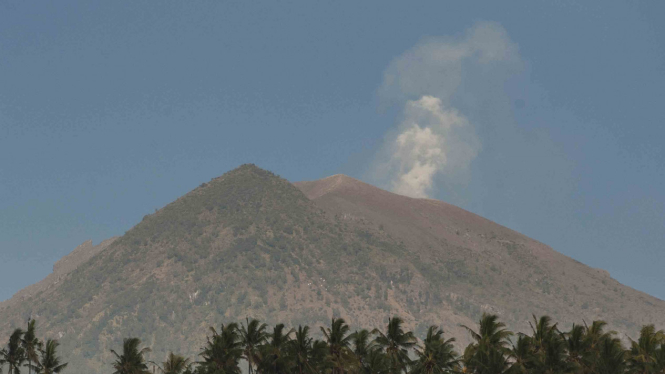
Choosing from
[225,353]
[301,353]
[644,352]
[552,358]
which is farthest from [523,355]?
[225,353]

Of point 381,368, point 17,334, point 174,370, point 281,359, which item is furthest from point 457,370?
point 17,334

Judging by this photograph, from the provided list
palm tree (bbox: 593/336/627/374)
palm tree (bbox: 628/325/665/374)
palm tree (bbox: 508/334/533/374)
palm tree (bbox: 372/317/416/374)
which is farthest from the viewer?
palm tree (bbox: 372/317/416/374)

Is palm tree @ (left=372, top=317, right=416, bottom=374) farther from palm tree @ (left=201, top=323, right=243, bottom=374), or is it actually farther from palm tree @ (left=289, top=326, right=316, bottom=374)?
palm tree @ (left=201, top=323, right=243, bottom=374)

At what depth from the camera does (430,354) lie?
114125 mm

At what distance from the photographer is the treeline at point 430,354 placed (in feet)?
350

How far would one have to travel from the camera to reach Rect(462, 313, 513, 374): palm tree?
10331 cm

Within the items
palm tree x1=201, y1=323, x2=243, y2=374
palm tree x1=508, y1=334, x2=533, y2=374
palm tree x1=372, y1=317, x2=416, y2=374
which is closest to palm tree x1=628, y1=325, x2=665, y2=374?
palm tree x1=508, y1=334, x2=533, y2=374

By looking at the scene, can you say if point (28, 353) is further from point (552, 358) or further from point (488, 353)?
point (552, 358)

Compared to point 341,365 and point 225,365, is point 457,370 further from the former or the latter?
point 225,365

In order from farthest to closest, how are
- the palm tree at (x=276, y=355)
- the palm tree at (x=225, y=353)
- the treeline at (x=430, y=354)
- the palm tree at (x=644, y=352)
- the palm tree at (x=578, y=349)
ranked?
the palm tree at (x=225, y=353)
the palm tree at (x=276, y=355)
the palm tree at (x=578, y=349)
the palm tree at (x=644, y=352)
the treeline at (x=430, y=354)

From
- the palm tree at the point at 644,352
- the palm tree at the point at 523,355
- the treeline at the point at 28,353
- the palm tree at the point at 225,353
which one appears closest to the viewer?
the palm tree at the point at 523,355

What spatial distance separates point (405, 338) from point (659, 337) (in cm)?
2898

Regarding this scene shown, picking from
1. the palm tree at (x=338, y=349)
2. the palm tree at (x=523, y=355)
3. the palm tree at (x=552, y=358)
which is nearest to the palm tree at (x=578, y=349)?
the palm tree at (x=552, y=358)

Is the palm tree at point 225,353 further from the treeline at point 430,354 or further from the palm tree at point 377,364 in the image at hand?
the palm tree at point 377,364
